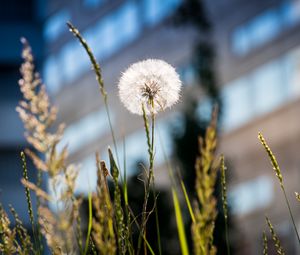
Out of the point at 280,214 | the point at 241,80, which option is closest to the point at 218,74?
the point at 241,80

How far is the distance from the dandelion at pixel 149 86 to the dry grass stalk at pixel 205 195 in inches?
14.1

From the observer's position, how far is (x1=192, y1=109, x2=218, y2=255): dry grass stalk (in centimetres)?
110

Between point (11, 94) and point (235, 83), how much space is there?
9.18m

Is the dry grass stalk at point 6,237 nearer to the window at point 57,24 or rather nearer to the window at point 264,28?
the window at point 264,28

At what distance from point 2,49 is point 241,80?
9173 mm

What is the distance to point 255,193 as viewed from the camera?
26734 millimetres

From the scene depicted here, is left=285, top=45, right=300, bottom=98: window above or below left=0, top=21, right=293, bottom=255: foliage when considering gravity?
above

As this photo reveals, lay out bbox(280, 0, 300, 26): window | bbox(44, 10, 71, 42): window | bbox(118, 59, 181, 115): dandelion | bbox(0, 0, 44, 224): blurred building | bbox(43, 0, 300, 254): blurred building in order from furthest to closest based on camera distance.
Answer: bbox(44, 10, 71, 42): window, bbox(0, 0, 44, 224): blurred building, bbox(280, 0, 300, 26): window, bbox(43, 0, 300, 254): blurred building, bbox(118, 59, 181, 115): dandelion

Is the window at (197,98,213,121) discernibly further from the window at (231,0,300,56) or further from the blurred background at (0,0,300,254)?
the window at (231,0,300,56)

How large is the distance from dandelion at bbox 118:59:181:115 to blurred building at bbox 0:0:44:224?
91.2ft

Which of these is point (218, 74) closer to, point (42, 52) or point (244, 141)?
point (244, 141)

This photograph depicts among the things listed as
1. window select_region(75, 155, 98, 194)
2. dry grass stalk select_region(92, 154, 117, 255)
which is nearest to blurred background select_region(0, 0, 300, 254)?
window select_region(75, 155, 98, 194)

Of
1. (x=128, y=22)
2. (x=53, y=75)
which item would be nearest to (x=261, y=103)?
(x=128, y=22)

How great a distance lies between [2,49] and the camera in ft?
99.1
